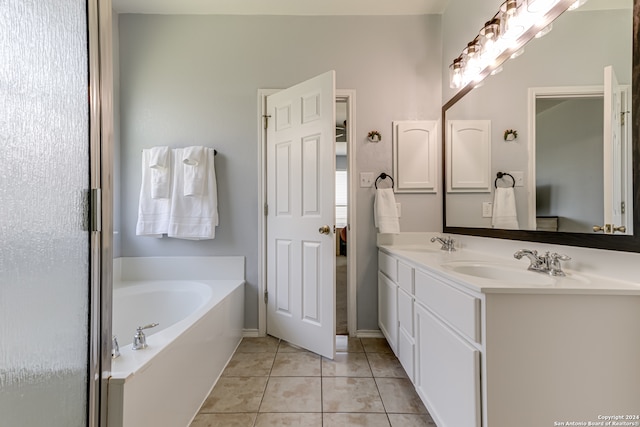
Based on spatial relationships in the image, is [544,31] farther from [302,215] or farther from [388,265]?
[302,215]

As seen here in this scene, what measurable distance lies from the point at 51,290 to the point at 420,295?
136 cm

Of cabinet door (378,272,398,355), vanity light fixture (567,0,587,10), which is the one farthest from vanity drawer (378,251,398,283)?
vanity light fixture (567,0,587,10)

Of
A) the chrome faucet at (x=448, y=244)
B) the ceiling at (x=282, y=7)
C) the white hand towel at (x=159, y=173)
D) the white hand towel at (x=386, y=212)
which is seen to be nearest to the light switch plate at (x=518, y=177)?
the chrome faucet at (x=448, y=244)

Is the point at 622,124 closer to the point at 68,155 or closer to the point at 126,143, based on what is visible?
the point at 68,155

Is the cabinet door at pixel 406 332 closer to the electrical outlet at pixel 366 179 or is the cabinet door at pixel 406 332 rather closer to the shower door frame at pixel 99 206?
the electrical outlet at pixel 366 179

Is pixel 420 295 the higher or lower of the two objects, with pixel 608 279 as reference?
lower

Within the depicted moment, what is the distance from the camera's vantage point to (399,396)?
54.7 inches

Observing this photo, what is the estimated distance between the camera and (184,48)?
209 centimetres

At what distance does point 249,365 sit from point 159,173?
1561mm

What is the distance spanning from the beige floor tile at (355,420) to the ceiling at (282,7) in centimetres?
271

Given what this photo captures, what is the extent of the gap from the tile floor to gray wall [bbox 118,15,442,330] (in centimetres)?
38

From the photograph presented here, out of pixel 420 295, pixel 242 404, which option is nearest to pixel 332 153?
pixel 420 295

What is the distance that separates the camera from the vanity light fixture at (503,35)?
1.15 m

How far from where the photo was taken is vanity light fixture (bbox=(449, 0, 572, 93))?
1151 millimetres
